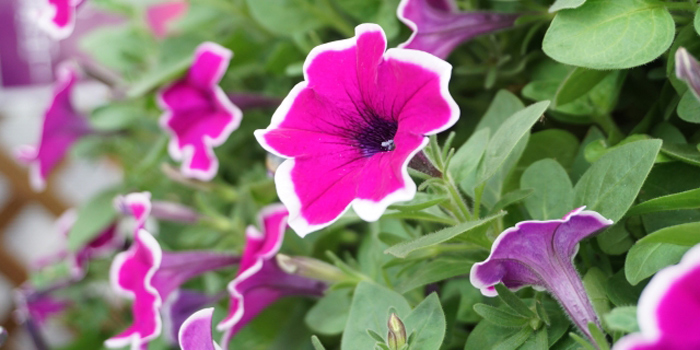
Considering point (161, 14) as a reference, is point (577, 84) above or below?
above

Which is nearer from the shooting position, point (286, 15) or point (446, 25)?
point (446, 25)

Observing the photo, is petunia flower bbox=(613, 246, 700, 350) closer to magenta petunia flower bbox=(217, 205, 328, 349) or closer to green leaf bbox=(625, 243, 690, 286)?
green leaf bbox=(625, 243, 690, 286)

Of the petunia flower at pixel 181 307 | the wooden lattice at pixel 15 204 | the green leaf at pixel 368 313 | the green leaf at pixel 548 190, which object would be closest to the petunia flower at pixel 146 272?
the petunia flower at pixel 181 307

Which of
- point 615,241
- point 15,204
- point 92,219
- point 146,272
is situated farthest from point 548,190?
point 15,204

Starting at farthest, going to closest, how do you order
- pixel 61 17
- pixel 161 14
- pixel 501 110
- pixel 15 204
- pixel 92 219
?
Answer: 1. pixel 15 204
2. pixel 161 14
3. pixel 92 219
4. pixel 61 17
5. pixel 501 110

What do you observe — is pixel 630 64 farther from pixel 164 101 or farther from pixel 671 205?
pixel 164 101

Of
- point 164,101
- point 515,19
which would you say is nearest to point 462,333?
point 515,19

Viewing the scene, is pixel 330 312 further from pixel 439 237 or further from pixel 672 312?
pixel 672 312
